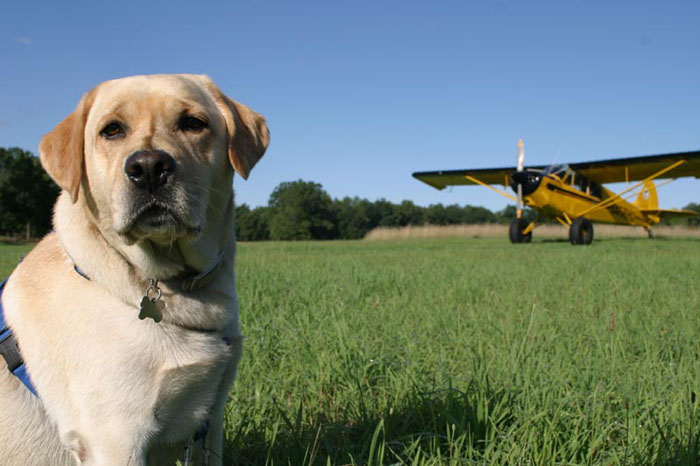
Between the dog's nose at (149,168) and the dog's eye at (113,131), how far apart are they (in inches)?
8.1

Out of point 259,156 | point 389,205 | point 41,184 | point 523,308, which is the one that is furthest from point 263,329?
point 389,205

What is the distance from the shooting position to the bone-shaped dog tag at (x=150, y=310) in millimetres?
1321

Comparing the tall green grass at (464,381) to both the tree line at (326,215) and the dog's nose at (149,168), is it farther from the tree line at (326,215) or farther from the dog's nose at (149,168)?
the tree line at (326,215)

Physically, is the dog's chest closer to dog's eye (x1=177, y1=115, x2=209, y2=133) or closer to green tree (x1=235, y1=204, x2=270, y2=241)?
dog's eye (x1=177, y1=115, x2=209, y2=133)

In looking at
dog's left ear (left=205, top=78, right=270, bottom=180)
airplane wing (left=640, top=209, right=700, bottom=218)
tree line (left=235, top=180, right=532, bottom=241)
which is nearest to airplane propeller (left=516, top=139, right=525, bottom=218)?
airplane wing (left=640, top=209, right=700, bottom=218)

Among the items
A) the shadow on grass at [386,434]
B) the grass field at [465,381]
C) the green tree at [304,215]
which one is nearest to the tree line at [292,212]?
the green tree at [304,215]

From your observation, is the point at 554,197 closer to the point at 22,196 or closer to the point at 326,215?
the point at 22,196

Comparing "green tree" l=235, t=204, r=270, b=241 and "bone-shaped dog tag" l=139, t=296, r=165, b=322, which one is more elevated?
"green tree" l=235, t=204, r=270, b=241

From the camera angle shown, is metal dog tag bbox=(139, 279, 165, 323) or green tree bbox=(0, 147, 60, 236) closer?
metal dog tag bbox=(139, 279, 165, 323)

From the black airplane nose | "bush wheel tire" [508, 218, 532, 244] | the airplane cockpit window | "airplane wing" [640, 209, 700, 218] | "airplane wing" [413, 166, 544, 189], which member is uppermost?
"airplane wing" [413, 166, 544, 189]

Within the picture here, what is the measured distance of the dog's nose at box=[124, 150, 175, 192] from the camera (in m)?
1.43

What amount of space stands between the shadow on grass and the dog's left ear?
1.00 meters

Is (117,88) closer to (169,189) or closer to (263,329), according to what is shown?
(169,189)

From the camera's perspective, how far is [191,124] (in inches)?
67.1
